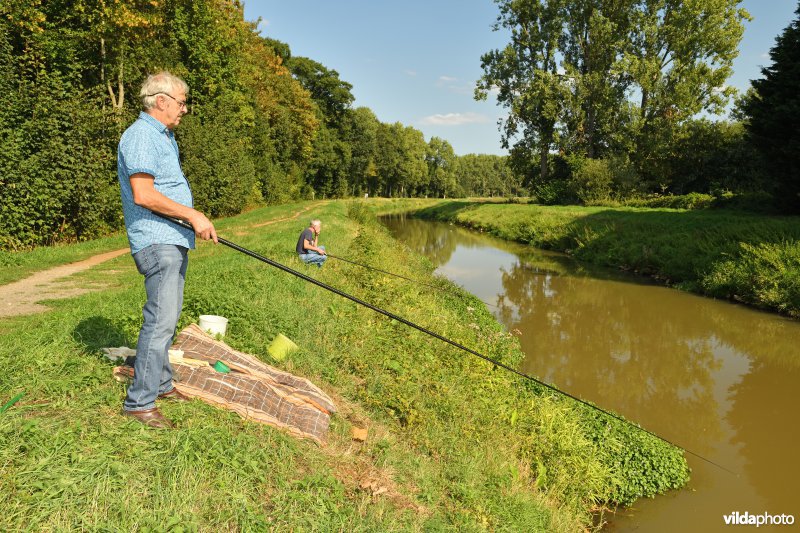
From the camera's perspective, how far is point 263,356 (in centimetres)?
578

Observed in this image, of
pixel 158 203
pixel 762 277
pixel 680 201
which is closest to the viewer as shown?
pixel 158 203

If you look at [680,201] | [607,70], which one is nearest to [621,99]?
[607,70]

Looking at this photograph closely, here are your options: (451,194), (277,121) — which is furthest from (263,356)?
(451,194)

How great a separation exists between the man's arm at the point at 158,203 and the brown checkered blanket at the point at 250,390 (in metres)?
1.50

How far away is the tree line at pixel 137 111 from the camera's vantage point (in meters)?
12.3

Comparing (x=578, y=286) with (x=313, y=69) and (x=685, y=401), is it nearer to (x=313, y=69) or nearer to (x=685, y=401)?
(x=685, y=401)

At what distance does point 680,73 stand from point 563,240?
17397 millimetres

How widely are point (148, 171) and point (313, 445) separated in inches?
97.4

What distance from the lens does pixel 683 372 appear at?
9.32 m

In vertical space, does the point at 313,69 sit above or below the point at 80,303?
above

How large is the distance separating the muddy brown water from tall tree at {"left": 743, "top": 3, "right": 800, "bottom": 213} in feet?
20.5

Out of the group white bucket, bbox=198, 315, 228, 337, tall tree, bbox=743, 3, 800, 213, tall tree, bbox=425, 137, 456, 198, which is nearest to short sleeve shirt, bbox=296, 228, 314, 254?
white bucket, bbox=198, 315, 228, 337

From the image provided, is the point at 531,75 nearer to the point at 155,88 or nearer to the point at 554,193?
the point at 554,193

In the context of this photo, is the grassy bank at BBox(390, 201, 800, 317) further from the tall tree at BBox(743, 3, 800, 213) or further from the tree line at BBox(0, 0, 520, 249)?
the tree line at BBox(0, 0, 520, 249)
